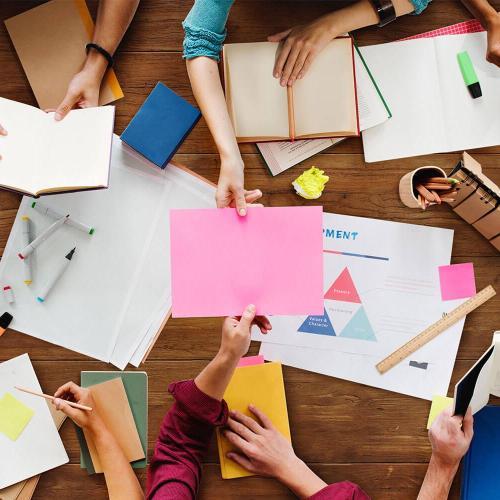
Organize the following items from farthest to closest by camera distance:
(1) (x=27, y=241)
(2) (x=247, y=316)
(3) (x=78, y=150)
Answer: (1) (x=27, y=241)
(3) (x=78, y=150)
(2) (x=247, y=316)

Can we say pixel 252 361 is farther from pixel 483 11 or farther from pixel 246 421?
pixel 483 11

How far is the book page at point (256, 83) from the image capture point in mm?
1172

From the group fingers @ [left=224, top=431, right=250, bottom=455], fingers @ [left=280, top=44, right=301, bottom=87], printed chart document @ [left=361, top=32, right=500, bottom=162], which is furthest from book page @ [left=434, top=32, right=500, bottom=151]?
fingers @ [left=224, top=431, right=250, bottom=455]

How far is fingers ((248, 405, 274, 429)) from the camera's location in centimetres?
121

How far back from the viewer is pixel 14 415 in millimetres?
1224

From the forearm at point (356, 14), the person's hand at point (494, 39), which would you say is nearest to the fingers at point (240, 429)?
the forearm at point (356, 14)

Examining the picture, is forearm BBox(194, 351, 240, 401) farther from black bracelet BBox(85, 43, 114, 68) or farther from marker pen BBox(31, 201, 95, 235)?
black bracelet BBox(85, 43, 114, 68)

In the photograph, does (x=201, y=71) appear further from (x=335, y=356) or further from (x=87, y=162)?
(x=335, y=356)

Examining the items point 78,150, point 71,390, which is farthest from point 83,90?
point 71,390

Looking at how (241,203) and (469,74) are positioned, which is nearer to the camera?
(241,203)

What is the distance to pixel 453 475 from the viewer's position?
3.88 ft

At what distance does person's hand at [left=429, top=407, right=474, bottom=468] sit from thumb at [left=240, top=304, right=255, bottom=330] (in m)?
0.48

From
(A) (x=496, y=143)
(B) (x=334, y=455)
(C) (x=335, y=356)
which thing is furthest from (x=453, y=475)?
(A) (x=496, y=143)

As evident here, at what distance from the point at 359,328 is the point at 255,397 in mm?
286
